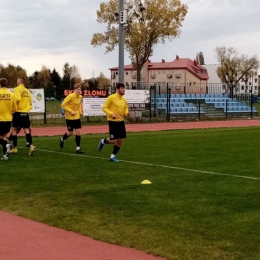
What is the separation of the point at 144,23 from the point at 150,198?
47.0 metres

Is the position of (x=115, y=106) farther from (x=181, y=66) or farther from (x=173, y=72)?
(x=173, y=72)

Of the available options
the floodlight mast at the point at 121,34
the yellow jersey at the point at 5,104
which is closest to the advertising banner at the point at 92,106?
the floodlight mast at the point at 121,34

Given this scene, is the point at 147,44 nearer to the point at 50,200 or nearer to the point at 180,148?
the point at 180,148

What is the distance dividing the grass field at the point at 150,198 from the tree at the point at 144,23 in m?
40.7

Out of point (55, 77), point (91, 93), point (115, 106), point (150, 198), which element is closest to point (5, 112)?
point (115, 106)

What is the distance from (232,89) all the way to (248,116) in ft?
18.1

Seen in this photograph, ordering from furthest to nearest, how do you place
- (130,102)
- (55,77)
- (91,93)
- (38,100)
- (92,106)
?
(55,77) → (130,102) → (91,93) → (92,106) → (38,100)

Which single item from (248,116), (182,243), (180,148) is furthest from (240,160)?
(248,116)

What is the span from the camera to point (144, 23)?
5216cm

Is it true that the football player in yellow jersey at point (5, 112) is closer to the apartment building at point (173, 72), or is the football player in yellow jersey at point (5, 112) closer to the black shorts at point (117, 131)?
the black shorts at point (117, 131)

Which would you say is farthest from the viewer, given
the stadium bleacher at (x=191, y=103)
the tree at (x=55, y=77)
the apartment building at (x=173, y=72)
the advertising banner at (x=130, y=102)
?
the apartment building at (x=173, y=72)

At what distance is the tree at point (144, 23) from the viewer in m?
51.2

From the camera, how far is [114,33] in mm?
51938

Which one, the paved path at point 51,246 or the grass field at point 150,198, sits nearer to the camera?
the paved path at point 51,246
